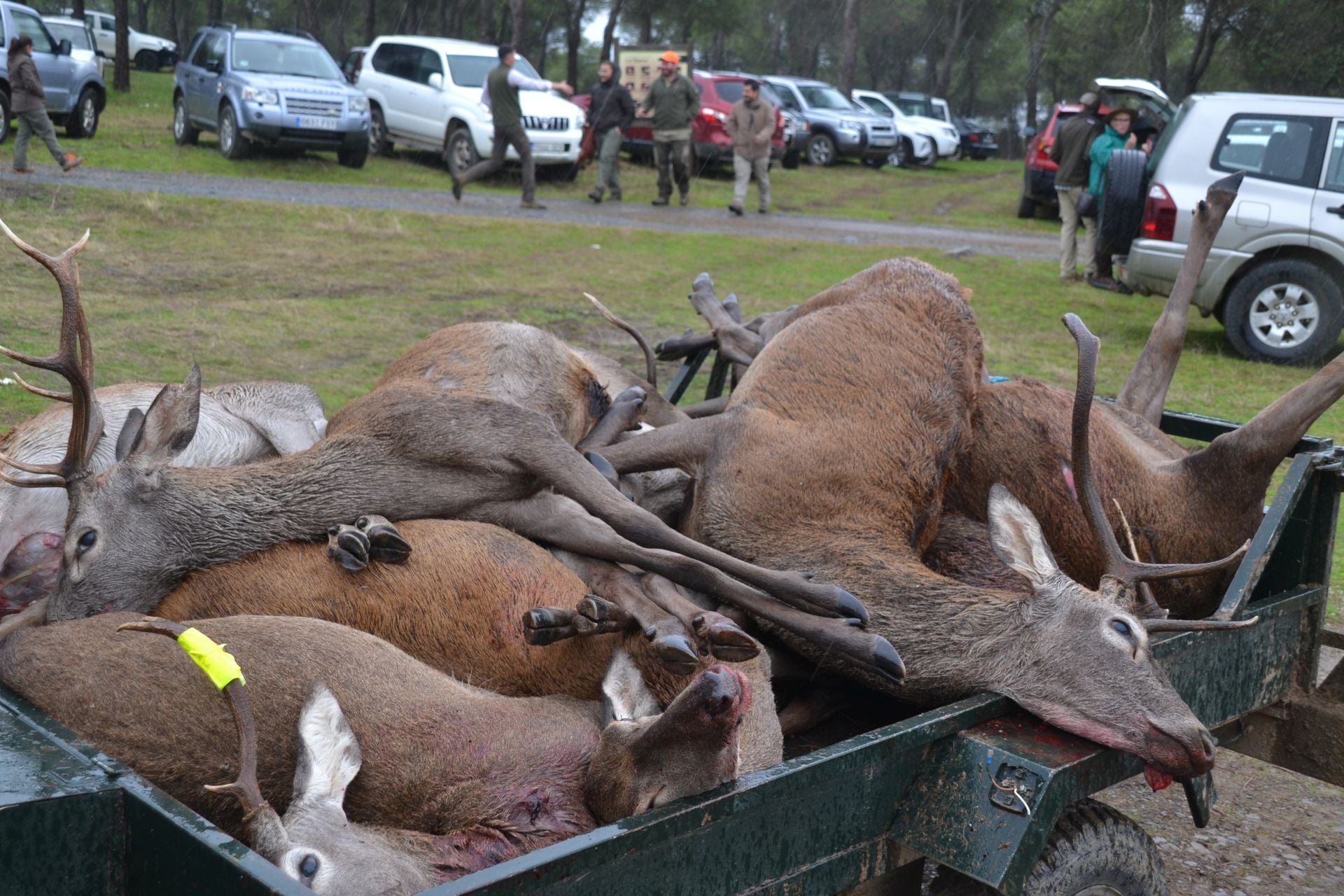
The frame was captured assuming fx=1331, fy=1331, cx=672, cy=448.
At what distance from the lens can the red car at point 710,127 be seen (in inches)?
1014

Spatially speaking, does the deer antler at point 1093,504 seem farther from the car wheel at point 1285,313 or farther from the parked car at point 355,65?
the parked car at point 355,65

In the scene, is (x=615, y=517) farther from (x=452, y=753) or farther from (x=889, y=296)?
(x=889, y=296)

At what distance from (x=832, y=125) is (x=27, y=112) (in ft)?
63.3

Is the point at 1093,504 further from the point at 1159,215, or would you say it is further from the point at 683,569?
the point at 1159,215

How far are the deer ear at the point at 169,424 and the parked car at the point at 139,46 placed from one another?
146ft

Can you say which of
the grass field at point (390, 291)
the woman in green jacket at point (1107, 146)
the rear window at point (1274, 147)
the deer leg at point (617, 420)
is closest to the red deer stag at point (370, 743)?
the deer leg at point (617, 420)

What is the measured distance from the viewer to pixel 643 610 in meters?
3.47

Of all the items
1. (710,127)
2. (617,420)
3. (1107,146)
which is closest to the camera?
(617,420)

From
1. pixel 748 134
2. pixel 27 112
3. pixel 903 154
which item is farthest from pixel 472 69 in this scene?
pixel 903 154

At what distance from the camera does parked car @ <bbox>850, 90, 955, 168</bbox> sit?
3494cm

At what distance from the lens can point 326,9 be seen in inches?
2319

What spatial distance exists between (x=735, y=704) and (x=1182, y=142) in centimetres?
1131

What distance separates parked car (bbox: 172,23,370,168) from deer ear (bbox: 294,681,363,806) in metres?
18.1

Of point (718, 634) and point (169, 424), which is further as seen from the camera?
point (169, 424)
